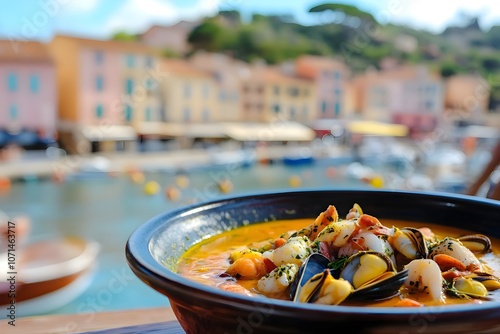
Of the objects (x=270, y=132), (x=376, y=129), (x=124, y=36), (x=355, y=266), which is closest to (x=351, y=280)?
(x=355, y=266)

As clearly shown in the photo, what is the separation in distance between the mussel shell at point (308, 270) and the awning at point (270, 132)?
20.7m

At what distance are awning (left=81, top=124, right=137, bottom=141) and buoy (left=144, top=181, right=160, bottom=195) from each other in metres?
4.09

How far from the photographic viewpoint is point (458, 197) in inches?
31.9

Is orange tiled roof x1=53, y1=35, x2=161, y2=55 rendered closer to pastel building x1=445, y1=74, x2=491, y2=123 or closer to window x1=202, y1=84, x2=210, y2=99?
window x1=202, y1=84, x2=210, y2=99

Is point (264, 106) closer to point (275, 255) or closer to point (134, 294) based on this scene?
point (134, 294)

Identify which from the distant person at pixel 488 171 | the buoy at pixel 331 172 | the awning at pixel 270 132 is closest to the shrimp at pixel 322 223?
the distant person at pixel 488 171

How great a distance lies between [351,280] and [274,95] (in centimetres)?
2274

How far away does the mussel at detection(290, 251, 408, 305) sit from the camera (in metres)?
0.51

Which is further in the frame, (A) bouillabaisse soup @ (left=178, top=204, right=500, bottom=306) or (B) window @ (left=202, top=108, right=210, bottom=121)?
(B) window @ (left=202, top=108, right=210, bottom=121)

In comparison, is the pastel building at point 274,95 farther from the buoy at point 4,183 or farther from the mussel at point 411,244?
the mussel at point 411,244

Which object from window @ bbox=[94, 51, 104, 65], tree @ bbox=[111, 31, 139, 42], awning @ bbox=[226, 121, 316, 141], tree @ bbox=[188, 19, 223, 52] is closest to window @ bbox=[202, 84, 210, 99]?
awning @ bbox=[226, 121, 316, 141]

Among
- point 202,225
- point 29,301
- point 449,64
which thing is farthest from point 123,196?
point 449,64

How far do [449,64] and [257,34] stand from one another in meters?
9.73

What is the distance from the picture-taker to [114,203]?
13992 mm
